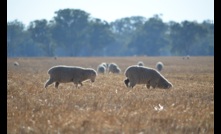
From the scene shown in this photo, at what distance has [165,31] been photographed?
143125 millimetres

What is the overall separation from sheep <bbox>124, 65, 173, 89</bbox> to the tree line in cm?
10537

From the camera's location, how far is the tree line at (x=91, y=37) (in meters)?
126

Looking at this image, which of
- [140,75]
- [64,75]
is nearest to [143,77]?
[140,75]

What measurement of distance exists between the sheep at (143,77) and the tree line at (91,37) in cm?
10537

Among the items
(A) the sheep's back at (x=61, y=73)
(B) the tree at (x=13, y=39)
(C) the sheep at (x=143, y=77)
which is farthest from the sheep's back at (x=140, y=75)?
(B) the tree at (x=13, y=39)

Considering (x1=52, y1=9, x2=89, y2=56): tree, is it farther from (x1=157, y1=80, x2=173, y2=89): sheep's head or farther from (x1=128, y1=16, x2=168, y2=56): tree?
(x1=157, y1=80, x2=173, y2=89): sheep's head

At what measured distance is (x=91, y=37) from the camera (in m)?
127

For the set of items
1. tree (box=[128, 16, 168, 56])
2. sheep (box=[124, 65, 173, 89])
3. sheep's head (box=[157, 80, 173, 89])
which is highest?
tree (box=[128, 16, 168, 56])

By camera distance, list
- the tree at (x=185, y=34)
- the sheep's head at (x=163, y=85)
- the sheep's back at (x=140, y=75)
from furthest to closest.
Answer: the tree at (x=185, y=34) → the sheep's head at (x=163, y=85) → the sheep's back at (x=140, y=75)

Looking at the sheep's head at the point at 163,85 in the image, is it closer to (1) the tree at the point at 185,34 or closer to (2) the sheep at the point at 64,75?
(2) the sheep at the point at 64,75

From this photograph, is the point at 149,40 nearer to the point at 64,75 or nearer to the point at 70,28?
the point at 70,28

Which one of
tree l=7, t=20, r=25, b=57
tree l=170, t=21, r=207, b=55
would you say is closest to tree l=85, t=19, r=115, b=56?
tree l=170, t=21, r=207, b=55

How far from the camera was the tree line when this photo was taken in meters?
126

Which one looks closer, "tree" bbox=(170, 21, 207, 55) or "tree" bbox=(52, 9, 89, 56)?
"tree" bbox=(52, 9, 89, 56)
